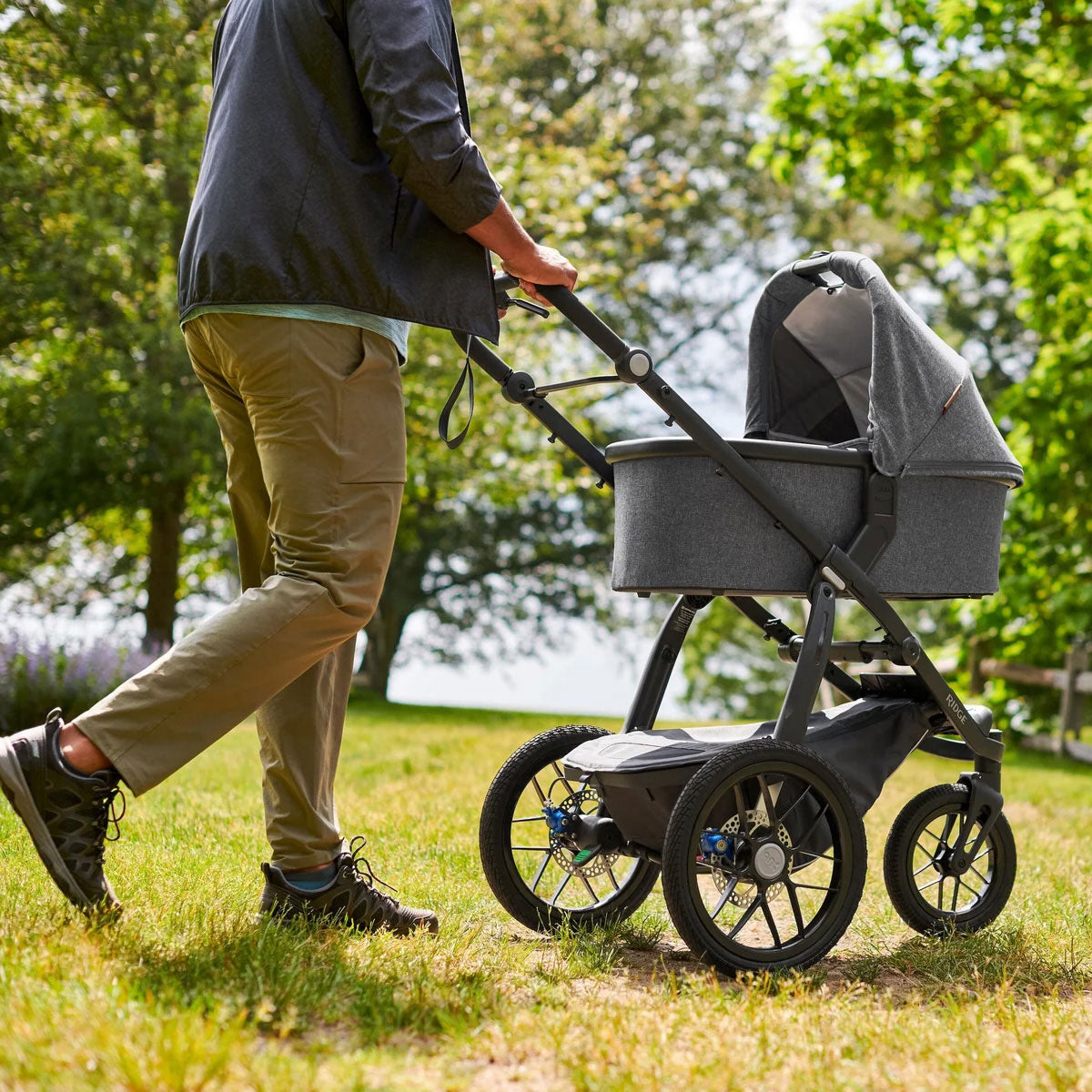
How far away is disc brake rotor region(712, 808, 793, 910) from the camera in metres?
2.58

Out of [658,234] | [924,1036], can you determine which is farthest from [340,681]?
[658,234]

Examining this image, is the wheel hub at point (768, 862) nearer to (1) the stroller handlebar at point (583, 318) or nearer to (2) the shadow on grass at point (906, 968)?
(2) the shadow on grass at point (906, 968)

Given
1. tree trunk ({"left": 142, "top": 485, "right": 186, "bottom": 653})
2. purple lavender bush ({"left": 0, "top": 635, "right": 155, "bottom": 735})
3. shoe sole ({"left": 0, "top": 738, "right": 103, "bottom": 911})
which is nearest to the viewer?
shoe sole ({"left": 0, "top": 738, "right": 103, "bottom": 911})

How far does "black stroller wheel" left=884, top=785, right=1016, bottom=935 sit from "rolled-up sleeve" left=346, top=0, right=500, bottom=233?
70.5 inches

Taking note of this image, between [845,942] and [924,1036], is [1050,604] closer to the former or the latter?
[845,942]

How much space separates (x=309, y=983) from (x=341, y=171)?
1501mm

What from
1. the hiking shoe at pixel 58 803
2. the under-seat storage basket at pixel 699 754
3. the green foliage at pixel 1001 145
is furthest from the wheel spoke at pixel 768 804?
the green foliage at pixel 1001 145

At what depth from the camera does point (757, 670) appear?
69.6 ft

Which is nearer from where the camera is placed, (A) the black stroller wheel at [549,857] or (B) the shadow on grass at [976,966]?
(B) the shadow on grass at [976,966]

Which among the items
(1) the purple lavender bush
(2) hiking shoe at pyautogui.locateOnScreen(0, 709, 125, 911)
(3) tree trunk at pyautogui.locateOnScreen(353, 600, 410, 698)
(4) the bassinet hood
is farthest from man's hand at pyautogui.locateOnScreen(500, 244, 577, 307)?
(3) tree trunk at pyautogui.locateOnScreen(353, 600, 410, 698)

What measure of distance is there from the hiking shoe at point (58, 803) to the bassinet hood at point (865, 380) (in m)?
1.76

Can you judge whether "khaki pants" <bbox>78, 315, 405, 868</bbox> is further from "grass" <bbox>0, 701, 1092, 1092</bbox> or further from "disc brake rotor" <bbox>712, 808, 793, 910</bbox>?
"disc brake rotor" <bbox>712, 808, 793, 910</bbox>

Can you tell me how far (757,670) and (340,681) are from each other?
62.3ft

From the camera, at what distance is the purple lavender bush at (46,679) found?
22.8 feet
